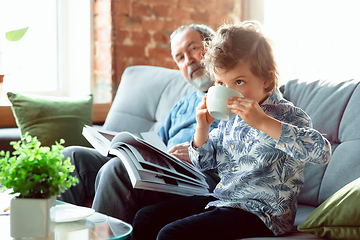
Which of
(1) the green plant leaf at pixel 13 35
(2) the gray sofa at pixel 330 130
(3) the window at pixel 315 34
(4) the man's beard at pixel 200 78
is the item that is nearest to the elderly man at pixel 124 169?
(4) the man's beard at pixel 200 78

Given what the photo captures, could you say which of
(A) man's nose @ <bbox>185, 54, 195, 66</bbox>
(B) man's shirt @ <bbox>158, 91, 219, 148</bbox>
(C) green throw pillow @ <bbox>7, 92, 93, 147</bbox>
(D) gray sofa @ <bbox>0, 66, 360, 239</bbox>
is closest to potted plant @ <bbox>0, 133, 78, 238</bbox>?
(D) gray sofa @ <bbox>0, 66, 360, 239</bbox>

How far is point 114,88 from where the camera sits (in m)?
2.80

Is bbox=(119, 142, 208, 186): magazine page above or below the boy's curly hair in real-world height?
Answer: below

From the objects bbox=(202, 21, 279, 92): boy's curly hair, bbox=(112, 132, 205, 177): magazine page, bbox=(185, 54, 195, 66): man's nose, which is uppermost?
bbox=(202, 21, 279, 92): boy's curly hair

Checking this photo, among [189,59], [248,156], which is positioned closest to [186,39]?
[189,59]

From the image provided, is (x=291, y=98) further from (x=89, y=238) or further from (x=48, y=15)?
(x=48, y=15)

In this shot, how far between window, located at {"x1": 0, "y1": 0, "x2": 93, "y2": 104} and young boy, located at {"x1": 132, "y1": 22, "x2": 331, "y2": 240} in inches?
72.3

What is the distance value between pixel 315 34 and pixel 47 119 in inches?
75.0

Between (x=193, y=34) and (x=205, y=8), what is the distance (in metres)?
1.28

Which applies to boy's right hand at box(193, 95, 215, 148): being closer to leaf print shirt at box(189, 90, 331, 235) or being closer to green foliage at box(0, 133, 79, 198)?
leaf print shirt at box(189, 90, 331, 235)

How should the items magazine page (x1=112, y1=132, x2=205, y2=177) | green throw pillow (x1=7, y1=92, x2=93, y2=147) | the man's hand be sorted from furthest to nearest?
1. green throw pillow (x1=7, y1=92, x2=93, y2=147)
2. the man's hand
3. magazine page (x1=112, y1=132, x2=205, y2=177)

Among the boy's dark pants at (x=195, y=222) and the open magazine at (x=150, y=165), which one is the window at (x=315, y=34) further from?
the boy's dark pants at (x=195, y=222)

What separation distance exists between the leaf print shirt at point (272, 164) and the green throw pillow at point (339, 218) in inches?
3.7

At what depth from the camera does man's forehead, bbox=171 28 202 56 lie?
74.9 inches
